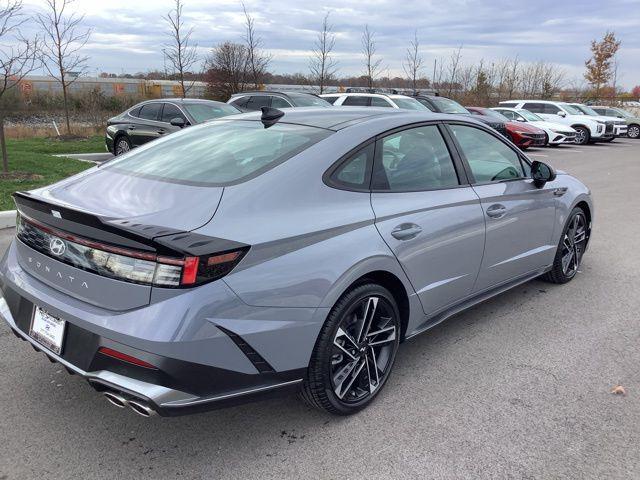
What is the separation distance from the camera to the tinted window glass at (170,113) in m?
11.3

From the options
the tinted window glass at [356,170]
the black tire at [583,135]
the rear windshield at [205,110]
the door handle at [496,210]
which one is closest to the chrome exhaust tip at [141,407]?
the tinted window glass at [356,170]

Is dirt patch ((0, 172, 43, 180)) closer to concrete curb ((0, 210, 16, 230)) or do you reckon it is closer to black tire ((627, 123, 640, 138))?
concrete curb ((0, 210, 16, 230))

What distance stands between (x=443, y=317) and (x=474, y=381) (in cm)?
45

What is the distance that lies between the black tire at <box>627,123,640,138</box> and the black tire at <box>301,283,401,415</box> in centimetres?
3097

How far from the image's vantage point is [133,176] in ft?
9.78

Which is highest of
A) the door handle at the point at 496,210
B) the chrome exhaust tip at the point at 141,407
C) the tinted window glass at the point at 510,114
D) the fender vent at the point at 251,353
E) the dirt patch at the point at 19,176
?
the tinted window glass at the point at 510,114

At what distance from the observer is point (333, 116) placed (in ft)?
11.2

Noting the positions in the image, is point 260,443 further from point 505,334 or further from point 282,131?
point 505,334

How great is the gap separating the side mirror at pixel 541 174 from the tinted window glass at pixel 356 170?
1816 millimetres

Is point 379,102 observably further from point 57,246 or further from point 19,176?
point 57,246

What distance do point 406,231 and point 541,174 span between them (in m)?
1.82

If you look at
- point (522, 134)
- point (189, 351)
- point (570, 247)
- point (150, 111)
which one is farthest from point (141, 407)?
point (522, 134)

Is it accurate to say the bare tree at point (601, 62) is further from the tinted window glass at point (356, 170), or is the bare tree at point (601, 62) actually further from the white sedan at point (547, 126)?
the tinted window glass at point (356, 170)

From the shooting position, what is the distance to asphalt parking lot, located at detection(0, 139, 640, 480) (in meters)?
2.54
